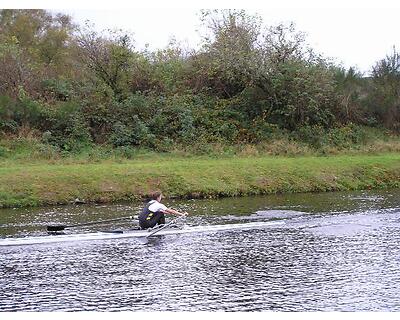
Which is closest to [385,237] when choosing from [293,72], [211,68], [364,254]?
[364,254]

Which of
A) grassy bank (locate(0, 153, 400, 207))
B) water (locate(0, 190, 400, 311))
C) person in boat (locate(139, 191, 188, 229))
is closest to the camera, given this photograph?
water (locate(0, 190, 400, 311))

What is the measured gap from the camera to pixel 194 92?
5031 centimetres

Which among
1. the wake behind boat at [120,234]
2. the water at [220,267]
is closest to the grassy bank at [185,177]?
the water at [220,267]

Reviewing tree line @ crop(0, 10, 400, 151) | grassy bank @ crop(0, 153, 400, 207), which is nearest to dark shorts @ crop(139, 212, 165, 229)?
grassy bank @ crop(0, 153, 400, 207)

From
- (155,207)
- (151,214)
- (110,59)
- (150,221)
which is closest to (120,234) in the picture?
(150,221)

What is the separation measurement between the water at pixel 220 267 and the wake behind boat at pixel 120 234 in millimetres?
302

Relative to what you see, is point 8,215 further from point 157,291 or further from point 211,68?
point 211,68

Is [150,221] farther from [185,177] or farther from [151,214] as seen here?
[185,177]

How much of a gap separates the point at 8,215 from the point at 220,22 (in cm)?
3066

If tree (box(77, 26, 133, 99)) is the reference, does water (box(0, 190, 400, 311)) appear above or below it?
below

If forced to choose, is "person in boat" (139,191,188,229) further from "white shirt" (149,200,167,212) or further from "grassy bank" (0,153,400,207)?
"grassy bank" (0,153,400,207)

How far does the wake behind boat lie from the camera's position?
68.7ft

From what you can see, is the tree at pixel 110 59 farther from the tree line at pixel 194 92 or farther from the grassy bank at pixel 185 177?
the grassy bank at pixel 185 177

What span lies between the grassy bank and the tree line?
5.43 m
